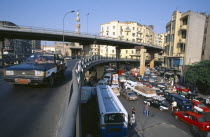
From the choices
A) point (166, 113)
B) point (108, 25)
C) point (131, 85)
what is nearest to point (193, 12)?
point (131, 85)

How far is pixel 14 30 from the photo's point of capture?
84.9 ft

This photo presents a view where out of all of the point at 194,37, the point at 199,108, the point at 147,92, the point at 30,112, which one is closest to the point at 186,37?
the point at 194,37

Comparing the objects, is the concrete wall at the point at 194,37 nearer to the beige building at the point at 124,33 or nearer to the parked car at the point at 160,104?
the parked car at the point at 160,104

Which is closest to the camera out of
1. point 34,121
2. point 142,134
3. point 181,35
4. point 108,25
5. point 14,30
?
point 34,121

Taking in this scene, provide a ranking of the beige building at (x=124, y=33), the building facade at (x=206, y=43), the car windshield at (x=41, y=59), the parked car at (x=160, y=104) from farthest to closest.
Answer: the beige building at (x=124, y=33)
the building facade at (x=206, y=43)
the parked car at (x=160, y=104)
the car windshield at (x=41, y=59)

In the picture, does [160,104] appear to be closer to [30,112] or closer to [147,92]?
[147,92]

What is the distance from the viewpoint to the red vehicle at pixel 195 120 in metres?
13.1

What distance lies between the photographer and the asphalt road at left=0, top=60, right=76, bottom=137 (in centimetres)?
379

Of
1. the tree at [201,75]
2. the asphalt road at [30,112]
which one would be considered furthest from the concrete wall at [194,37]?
the asphalt road at [30,112]

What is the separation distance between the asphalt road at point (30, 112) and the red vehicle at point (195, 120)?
46.6ft

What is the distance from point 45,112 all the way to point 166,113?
17.2m

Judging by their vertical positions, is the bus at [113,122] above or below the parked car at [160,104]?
above

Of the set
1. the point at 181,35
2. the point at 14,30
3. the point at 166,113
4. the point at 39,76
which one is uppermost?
the point at 181,35

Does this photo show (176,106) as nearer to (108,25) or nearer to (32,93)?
(32,93)
